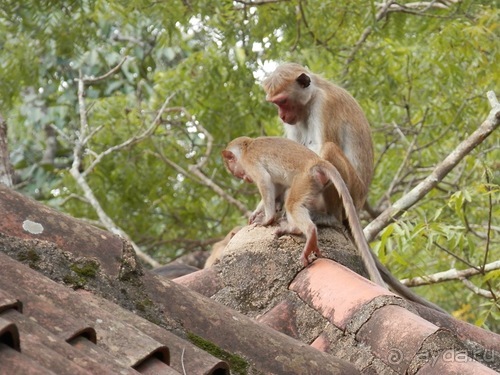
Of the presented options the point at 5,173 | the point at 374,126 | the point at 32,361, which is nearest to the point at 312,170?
the point at 5,173

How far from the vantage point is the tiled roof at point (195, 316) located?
98.4 inches

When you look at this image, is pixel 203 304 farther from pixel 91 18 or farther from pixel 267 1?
pixel 91 18

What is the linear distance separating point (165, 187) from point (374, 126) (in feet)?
8.53

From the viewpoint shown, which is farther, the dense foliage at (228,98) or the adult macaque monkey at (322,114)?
the dense foliage at (228,98)

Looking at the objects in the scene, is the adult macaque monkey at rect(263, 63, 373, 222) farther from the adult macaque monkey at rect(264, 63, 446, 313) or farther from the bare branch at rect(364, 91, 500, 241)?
the bare branch at rect(364, 91, 500, 241)

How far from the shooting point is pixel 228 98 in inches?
420

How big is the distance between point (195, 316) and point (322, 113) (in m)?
3.89

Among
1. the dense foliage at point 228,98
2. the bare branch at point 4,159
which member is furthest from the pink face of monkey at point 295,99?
the bare branch at point 4,159

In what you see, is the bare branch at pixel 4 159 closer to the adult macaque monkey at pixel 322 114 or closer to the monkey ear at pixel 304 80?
the adult macaque monkey at pixel 322 114

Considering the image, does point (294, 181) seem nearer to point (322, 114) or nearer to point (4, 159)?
point (322, 114)

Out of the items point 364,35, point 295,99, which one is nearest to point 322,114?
point 295,99

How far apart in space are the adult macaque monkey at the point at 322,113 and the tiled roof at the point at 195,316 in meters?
2.36

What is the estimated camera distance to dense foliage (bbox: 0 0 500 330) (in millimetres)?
9258

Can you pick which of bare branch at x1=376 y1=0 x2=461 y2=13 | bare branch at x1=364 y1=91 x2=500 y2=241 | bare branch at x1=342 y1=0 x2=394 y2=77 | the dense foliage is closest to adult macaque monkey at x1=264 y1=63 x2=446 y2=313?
bare branch at x1=364 y1=91 x2=500 y2=241
